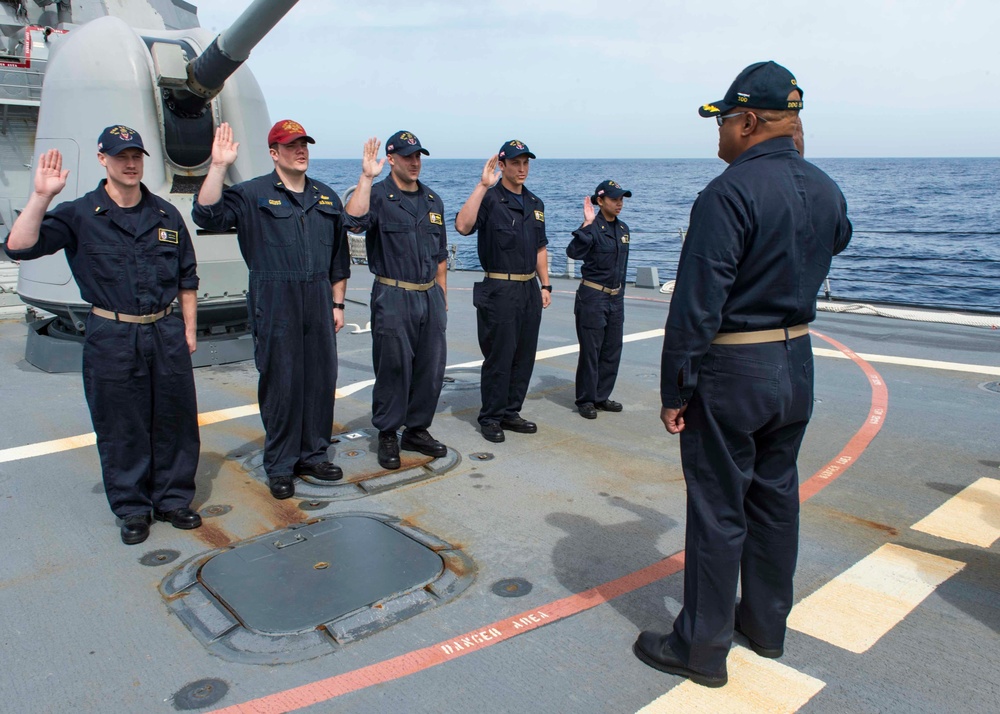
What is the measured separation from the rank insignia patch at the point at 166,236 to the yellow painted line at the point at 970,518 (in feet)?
13.0

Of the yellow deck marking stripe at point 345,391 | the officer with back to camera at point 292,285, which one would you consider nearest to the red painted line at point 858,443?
the yellow deck marking stripe at point 345,391

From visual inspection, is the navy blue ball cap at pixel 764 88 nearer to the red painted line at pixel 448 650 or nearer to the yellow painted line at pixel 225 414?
the red painted line at pixel 448 650

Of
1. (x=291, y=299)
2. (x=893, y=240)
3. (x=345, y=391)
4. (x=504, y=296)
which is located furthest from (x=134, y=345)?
(x=893, y=240)

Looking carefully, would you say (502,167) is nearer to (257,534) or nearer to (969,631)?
(257,534)

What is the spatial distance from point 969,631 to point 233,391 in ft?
17.2

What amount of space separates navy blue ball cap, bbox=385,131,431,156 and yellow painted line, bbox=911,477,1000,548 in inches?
135

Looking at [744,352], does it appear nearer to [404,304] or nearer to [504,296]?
[404,304]

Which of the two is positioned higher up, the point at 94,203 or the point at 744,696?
the point at 94,203

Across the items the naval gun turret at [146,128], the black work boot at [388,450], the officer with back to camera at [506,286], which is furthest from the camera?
the naval gun turret at [146,128]

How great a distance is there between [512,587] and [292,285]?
2.03m

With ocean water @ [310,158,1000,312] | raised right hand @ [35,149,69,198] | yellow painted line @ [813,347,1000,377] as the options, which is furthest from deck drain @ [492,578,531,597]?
ocean water @ [310,158,1000,312]

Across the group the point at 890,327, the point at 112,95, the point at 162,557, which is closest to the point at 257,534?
the point at 162,557

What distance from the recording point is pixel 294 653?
2.64 metres

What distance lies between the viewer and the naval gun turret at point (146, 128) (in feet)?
19.7
